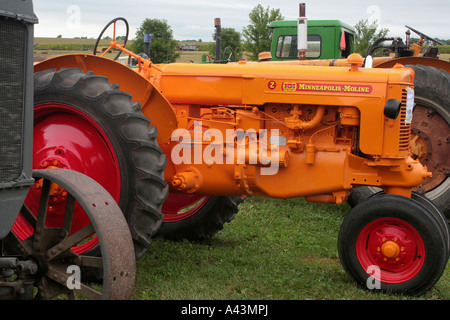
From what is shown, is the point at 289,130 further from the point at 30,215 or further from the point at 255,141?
the point at 30,215

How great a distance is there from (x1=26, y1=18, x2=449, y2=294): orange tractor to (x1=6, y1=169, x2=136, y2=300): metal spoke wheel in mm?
697

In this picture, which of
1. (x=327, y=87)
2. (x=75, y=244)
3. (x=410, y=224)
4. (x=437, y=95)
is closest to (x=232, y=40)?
(x=437, y=95)

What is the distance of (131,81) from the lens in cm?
464

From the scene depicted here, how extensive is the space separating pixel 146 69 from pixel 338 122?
64.2 inches

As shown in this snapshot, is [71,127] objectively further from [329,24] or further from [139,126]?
[329,24]

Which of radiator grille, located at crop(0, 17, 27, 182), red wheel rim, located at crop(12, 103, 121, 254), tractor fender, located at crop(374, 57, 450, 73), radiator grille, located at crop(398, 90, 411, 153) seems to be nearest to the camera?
radiator grille, located at crop(0, 17, 27, 182)

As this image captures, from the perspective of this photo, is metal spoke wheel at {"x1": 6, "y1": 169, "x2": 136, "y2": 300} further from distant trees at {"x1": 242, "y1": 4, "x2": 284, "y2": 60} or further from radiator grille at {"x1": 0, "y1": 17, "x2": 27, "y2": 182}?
distant trees at {"x1": 242, "y1": 4, "x2": 284, "y2": 60}

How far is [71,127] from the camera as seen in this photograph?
429 cm

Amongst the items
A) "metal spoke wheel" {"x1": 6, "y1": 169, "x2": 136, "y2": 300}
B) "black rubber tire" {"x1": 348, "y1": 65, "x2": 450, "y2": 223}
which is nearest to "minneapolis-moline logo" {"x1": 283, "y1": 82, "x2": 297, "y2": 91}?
"metal spoke wheel" {"x1": 6, "y1": 169, "x2": 136, "y2": 300}

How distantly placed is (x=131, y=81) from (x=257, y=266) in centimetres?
171

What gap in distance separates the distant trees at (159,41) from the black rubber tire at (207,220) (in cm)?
1695

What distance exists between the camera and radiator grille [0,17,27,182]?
9.68 ft

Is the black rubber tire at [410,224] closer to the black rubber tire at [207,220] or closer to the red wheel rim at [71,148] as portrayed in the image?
the black rubber tire at [207,220]
